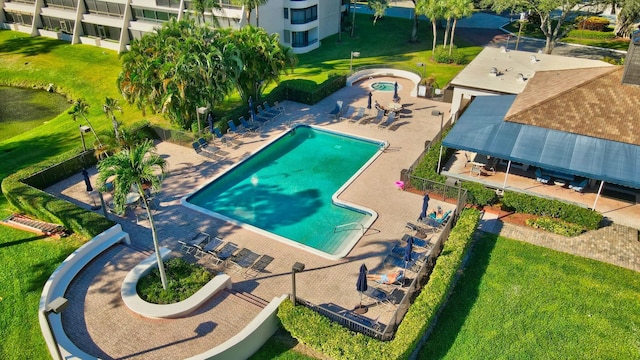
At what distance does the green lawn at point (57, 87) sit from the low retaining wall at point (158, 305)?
3156mm

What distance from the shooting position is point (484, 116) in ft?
88.3

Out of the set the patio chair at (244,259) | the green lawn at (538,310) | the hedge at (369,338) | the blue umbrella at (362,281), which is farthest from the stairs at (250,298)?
the green lawn at (538,310)

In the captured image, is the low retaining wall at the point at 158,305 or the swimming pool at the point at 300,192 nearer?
the low retaining wall at the point at 158,305

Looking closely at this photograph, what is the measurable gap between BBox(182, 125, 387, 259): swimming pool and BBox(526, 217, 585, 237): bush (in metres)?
8.10

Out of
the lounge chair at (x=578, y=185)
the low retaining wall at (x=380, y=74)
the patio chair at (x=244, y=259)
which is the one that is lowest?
the patio chair at (x=244, y=259)

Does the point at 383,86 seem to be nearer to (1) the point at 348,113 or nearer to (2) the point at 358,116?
(1) the point at 348,113

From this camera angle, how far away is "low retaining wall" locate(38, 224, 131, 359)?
1488 centimetres

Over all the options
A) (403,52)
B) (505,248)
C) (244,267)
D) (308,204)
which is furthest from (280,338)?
(403,52)

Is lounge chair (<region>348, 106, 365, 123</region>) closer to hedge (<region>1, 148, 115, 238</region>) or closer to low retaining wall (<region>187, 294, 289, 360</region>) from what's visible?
hedge (<region>1, 148, 115, 238</region>)

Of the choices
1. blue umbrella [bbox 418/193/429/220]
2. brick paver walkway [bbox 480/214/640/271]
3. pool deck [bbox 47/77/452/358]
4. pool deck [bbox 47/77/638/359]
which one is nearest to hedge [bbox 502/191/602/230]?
brick paver walkway [bbox 480/214/640/271]

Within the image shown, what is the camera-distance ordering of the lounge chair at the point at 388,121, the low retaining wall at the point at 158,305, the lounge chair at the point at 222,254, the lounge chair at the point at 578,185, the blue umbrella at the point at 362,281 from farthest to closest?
the lounge chair at the point at 388,121 < the lounge chair at the point at 578,185 < the lounge chair at the point at 222,254 < the blue umbrella at the point at 362,281 < the low retaining wall at the point at 158,305

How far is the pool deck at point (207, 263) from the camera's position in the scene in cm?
1623

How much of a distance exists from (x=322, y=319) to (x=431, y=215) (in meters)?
9.20

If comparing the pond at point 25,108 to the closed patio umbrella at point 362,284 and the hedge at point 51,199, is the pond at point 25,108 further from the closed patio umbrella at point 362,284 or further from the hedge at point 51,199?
the closed patio umbrella at point 362,284
